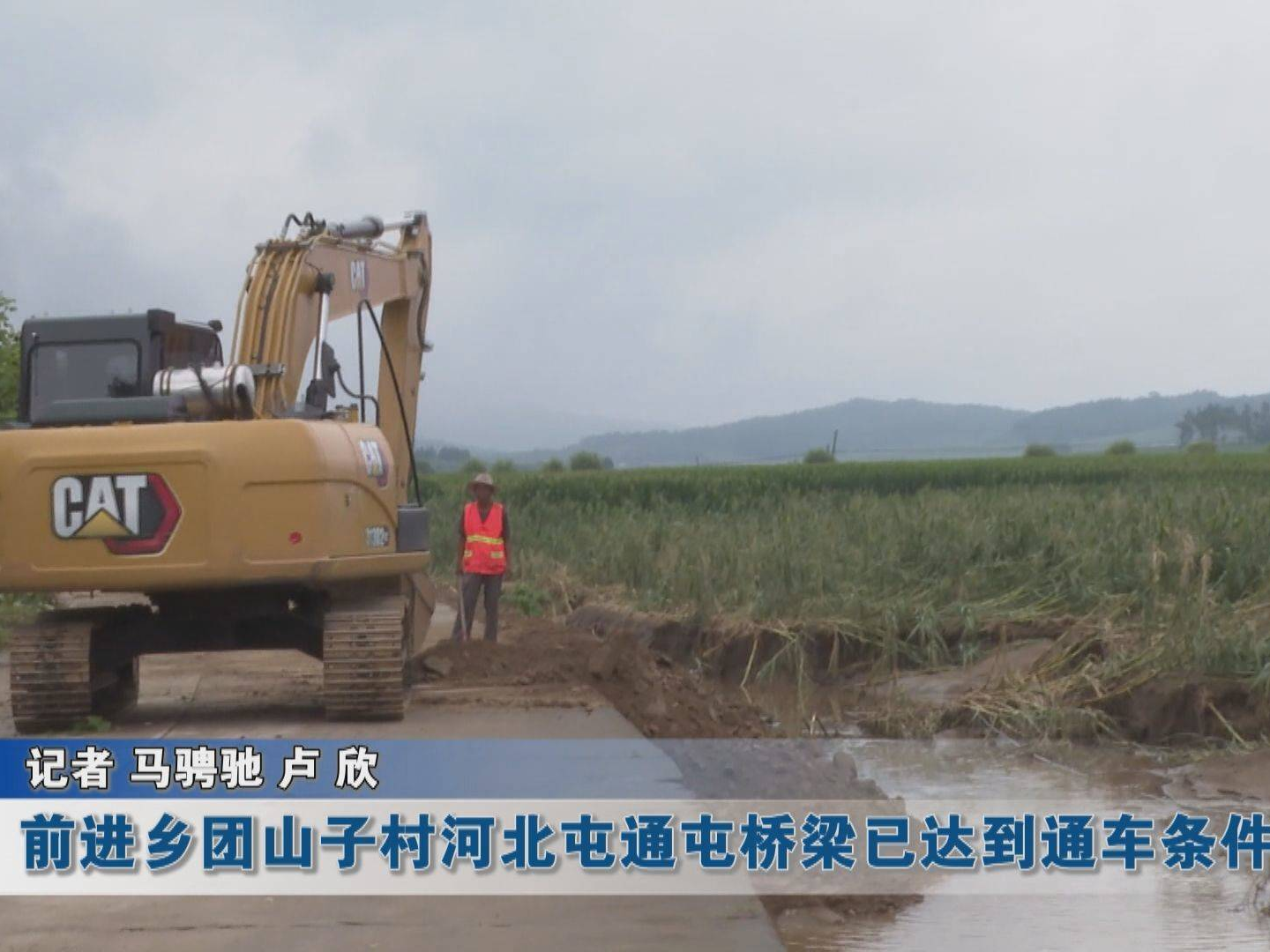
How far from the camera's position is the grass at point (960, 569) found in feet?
44.8

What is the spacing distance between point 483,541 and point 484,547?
0.15 feet

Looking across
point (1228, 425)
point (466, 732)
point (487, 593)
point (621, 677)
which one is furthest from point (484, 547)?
point (1228, 425)

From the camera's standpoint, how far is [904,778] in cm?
1102

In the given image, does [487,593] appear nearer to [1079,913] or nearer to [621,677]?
[621,677]

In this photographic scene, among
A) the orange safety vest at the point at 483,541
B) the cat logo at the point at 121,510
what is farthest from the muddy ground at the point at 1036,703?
the cat logo at the point at 121,510

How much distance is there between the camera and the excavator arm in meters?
11.6

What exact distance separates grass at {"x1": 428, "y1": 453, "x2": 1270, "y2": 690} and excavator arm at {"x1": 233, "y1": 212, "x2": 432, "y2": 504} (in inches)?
165

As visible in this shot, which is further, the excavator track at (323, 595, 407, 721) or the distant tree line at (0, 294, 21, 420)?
the distant tree line at (0, 294, 21, 420)

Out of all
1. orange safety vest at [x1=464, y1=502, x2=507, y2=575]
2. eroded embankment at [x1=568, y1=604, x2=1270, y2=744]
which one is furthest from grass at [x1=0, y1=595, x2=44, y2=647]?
eroded embankment at [x1=568, y1=604, x2=1270, y2=744]

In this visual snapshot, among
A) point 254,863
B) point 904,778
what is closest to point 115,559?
point 254,863

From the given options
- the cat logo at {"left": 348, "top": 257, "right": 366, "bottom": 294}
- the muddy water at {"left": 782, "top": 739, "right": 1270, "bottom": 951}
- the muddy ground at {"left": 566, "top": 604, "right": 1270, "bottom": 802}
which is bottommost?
the muddy water at {"left": 782, "top": 739, "right": 1270, "bottom": 951}

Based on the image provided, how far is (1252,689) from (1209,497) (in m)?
6.24

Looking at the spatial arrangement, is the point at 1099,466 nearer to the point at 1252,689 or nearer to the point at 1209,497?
the point at 1209,497

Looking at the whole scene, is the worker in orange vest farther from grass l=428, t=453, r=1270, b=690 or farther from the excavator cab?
the excavator cab
